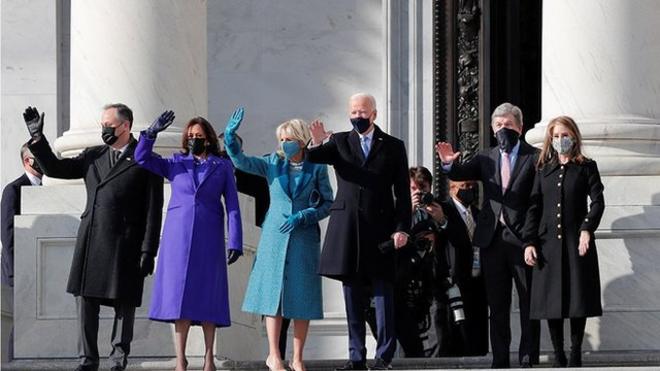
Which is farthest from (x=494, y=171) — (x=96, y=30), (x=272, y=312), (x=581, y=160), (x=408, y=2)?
(x=408, y=2)

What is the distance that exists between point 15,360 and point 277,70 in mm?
6879

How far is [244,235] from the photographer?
2559 centimetres

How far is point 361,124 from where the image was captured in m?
23.2

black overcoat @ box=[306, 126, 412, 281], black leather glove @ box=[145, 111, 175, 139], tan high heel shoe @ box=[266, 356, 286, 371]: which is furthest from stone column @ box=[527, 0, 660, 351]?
black leather glove @ box=[145, 111, 175, 139]

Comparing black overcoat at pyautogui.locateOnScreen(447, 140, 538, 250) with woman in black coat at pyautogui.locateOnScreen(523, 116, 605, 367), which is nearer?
woman in black coat at pyautogui.locateOnScreen(523, 116, 605, 367)

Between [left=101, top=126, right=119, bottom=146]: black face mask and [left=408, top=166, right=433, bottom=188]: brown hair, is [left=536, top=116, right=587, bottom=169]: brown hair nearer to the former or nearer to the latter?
[left=408, top=166, right=433, bottom=188]: brown hair

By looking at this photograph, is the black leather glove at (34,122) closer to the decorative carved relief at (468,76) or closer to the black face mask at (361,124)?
the black face mask at (361,124)

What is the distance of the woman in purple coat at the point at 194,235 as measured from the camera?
22797 mm

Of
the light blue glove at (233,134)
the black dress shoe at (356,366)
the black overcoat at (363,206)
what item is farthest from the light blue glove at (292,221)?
the black dress shoe at (356,366)

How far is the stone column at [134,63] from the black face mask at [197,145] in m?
2.42

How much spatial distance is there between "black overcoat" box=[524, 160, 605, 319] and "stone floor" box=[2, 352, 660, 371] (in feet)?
2.48

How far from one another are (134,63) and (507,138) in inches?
164

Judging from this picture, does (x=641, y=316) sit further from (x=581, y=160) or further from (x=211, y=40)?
(x=211, y=40)

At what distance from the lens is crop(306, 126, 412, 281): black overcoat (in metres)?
22.9
